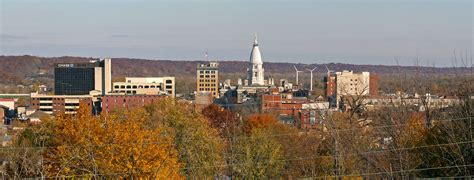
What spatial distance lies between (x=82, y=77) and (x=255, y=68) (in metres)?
34.6

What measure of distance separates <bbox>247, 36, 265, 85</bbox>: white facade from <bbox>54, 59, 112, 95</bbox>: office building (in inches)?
1149

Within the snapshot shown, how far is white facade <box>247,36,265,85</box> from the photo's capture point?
6373 inches

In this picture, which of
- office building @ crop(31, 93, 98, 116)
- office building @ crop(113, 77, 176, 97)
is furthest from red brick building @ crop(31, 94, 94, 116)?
office building @ crop(113, 77, 176, 97)

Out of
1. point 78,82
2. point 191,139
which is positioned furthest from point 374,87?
point 78,82

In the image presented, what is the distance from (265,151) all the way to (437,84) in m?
6.33

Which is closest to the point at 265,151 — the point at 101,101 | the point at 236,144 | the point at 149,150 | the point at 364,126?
the point at 236,144

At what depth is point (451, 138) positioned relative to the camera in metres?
25.2

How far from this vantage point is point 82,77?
140 meters

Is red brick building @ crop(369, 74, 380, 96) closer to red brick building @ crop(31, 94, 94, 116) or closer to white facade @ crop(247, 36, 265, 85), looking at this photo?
red brick building @ crop(31, 94, 94, 116)

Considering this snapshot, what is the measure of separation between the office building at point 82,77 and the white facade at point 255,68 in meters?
29.2

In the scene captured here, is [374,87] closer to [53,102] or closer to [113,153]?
[53,102]

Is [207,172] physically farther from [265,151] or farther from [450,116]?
[450,116]

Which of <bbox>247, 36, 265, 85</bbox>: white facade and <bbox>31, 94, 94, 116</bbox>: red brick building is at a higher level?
<bbox>247, 36, 265, 85</bbox>: white facade

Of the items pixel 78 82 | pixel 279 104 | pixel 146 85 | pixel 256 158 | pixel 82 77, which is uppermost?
pixel 82 77
